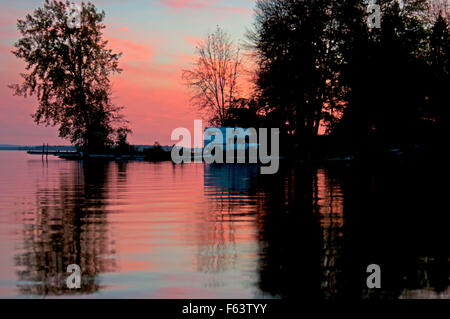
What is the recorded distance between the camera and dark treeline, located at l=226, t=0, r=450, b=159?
50500mm

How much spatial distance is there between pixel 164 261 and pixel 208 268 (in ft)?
2.66

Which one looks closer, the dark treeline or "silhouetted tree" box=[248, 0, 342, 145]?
the dark treeline

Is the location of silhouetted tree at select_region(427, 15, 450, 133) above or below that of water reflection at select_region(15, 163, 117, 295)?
above

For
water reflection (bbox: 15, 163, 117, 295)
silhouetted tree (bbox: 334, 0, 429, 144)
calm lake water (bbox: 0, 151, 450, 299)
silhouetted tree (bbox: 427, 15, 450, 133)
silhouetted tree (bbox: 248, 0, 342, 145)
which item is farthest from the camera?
silhouetted tree (bbox: 248, 0, 342, 145)

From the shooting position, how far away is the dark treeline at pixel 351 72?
50.5m

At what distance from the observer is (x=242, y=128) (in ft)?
216

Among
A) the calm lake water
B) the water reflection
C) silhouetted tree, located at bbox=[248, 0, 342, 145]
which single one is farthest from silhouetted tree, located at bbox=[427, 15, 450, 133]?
the water reflection

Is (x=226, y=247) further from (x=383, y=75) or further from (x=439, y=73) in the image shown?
(x=439, y=73)

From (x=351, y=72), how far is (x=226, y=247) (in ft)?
148

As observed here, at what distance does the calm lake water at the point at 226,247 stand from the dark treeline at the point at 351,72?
35865 millimetres

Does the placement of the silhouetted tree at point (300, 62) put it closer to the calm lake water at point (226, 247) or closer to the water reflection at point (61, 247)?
the calm lake water at point (226, 247)

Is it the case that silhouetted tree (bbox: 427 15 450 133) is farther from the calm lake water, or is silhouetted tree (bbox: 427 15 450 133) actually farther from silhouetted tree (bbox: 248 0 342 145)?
the calm lake water

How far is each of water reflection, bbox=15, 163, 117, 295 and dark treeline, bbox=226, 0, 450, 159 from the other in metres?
40.0

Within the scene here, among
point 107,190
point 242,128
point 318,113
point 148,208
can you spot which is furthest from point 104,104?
point 148,208
